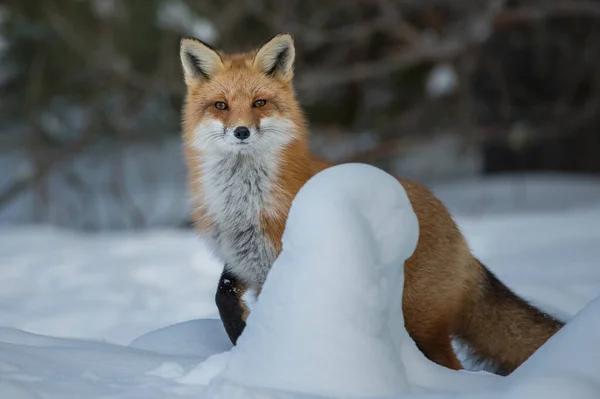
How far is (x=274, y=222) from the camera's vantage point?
285cm

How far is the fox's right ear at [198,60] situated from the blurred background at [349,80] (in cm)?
434

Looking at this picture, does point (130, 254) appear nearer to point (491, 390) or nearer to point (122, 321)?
point (122, 321)

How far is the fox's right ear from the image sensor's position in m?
3.05

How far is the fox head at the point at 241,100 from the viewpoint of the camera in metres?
2.93

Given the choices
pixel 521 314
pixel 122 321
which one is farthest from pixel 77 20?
pixel 521 314

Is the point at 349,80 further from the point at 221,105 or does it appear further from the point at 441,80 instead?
the point at 221,105

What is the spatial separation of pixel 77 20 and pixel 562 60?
5722 mm

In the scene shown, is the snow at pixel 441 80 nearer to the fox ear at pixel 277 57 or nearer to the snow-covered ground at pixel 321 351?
the fox ear at pixel 277 57

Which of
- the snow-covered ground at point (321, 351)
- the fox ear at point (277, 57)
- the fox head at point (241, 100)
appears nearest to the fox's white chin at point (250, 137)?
the fox head at point (241, 100)

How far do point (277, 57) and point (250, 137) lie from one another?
416 mm

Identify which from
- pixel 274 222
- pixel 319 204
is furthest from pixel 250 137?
pixel 319 204

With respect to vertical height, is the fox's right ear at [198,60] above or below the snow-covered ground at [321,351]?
above

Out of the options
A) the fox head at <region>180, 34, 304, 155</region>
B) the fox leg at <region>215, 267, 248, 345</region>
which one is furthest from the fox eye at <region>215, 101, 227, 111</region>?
the fox leg at <region>215, 267, 248, 345</region>

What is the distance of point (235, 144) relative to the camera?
291 centimetres
